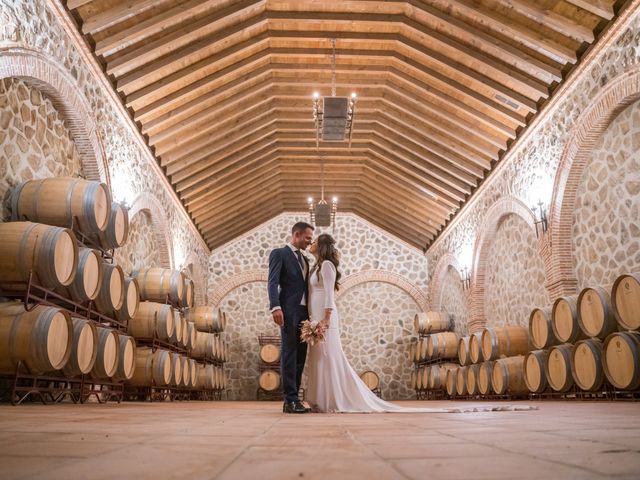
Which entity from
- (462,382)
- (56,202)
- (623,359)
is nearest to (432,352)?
(462,382)

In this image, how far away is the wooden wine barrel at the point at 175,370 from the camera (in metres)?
8.14

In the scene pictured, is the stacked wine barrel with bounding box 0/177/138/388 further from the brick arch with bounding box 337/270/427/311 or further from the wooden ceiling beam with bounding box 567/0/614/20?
the brick arch with bounding box 337/270/427/311

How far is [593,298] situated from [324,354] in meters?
3.22

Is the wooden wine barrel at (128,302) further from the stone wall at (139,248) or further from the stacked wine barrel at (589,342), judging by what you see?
the stacked wine barrel at (589,342)

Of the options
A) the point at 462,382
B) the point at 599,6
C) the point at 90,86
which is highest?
the point at 599,6

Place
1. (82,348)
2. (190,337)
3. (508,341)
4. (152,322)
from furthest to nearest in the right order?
(190,337), (508,341), (152,322), (82,348)

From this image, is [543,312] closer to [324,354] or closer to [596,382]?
[596,382]

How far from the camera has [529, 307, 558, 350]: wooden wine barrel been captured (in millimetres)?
7082

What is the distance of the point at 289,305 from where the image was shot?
4.56 m

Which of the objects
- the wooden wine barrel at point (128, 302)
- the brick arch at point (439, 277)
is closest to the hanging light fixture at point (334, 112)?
the wooden wine barrel at point (128, 302)

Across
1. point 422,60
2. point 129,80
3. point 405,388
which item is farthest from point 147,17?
point 405,388

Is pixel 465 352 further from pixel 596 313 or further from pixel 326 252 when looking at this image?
pixel 326 252

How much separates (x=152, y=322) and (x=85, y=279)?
2586 millimetres

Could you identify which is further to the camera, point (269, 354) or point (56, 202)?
point (269, 354)
